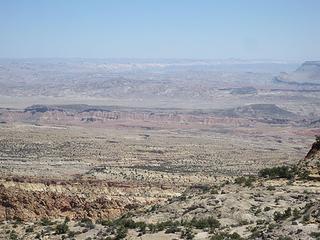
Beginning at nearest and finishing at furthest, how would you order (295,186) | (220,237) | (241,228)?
(220,237) < (241,228) < (295,186)

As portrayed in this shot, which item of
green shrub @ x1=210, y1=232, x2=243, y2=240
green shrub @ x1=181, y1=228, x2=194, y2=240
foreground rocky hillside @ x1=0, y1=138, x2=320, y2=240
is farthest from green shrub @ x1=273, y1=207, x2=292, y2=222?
green shrub @ x1=181, y1=228, x2=194, y2=240

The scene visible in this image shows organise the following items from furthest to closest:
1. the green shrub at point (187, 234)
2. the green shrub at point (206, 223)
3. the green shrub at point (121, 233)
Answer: the green shrub at point (206, 223) < the green shrub at point (121, 233) < the green shrub at point (187, 234)

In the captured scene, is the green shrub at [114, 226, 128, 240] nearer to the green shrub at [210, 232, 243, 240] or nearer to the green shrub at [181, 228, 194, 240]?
the green shrub at [181, 228, 194, 240]

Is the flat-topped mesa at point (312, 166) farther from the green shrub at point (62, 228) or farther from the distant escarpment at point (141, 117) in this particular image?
the distant escarpment at point (141, 117)

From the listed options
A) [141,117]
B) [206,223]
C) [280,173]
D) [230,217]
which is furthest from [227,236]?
[141,117]

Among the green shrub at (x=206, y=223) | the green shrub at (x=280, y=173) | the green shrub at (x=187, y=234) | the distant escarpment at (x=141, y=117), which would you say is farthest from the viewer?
the distant escarpment at (x=141, y=117)

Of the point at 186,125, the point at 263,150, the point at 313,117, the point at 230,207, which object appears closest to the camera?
the point at 230,207

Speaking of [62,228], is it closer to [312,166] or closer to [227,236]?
[227,236]

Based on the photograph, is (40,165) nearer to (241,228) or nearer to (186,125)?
(241,228)

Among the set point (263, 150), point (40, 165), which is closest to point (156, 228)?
point (40, 165)

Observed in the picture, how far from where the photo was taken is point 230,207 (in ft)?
74.9

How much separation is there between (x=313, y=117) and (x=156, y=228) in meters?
166

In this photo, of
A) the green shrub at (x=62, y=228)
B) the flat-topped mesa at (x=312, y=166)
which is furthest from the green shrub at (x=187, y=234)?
the flat-topped mesa at (x=312, y=166)

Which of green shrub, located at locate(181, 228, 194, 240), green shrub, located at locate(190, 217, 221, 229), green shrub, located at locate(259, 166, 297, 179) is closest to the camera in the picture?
green shrub, located at locate(181, 228, 194, 240)
